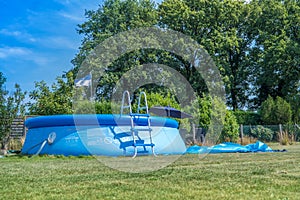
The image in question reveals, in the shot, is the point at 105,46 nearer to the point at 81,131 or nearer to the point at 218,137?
the point at 218,137

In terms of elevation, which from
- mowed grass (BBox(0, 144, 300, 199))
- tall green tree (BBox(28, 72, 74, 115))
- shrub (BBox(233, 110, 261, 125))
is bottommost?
mowed grass (BBox(0, 144, 300, 199))

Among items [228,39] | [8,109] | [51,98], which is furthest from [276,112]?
[8,109]

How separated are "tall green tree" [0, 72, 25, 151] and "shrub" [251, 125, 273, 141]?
41.1ft

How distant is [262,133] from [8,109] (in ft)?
44.6

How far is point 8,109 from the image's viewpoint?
18.7 metres

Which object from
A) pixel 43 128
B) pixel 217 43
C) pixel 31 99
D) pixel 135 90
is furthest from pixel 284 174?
pixel 217 43

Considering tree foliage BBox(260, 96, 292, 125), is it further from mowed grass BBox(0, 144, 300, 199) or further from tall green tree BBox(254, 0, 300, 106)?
mowed grass BBox(0, 144, 300, 199)

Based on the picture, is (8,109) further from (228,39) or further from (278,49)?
(278,49)

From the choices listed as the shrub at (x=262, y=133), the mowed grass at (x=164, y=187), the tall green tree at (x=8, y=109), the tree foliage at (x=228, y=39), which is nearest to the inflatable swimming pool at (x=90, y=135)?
the mowed grass at (x=164, y=187)

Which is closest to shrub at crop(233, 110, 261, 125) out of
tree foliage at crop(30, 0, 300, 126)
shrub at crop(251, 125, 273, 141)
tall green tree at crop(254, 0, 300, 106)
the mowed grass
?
tree foliage at crop(30, 0, 300, 126)

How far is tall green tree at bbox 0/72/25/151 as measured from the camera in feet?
59.5

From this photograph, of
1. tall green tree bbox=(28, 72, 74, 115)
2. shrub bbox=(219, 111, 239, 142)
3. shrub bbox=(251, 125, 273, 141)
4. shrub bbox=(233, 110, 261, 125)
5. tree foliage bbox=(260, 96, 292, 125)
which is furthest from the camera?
shrub bbox=(233, 110, 261, 125)

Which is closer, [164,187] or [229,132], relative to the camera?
[164,187]

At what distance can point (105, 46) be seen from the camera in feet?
93.3
